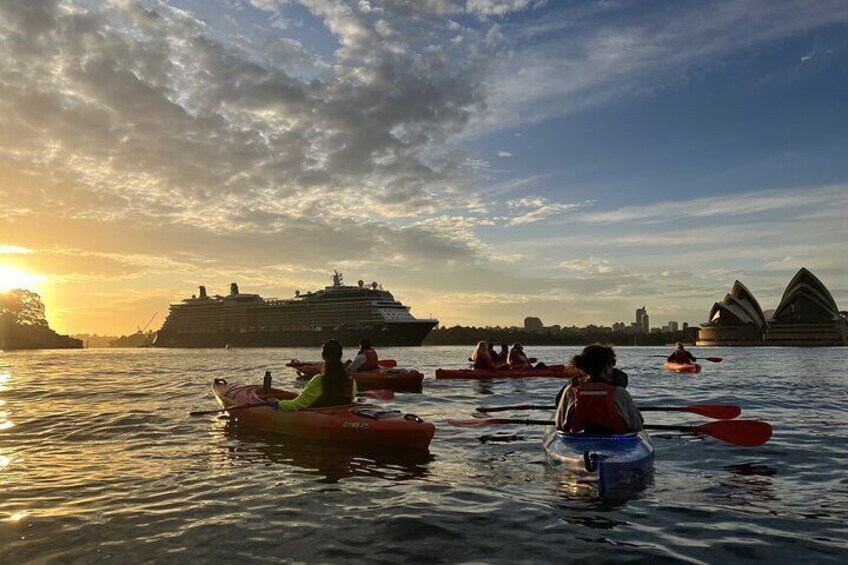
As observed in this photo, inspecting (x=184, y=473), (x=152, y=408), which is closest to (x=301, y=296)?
(x=152, y=408)

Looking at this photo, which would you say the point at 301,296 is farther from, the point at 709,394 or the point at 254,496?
the point at 254,496

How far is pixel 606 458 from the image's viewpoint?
22.9 feet

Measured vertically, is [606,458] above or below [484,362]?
below

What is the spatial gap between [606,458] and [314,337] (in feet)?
304

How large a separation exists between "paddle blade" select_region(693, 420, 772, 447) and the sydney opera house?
11066 cm

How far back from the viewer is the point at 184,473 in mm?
8516

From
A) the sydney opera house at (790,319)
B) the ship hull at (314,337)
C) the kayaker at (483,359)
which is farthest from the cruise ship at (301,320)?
the kayaker at (483,359)

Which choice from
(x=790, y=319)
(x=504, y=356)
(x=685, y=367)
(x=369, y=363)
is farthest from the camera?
(x=790, y=319)

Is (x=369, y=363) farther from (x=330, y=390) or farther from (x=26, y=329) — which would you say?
(x=26, y=329)

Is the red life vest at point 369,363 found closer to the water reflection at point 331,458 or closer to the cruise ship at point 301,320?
the water reflection at point 331,458

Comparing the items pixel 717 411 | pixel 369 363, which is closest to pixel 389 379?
pixel 369 363

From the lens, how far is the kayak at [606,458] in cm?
681

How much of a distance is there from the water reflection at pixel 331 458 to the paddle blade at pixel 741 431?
4.34 m

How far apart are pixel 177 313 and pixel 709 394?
110 meters
